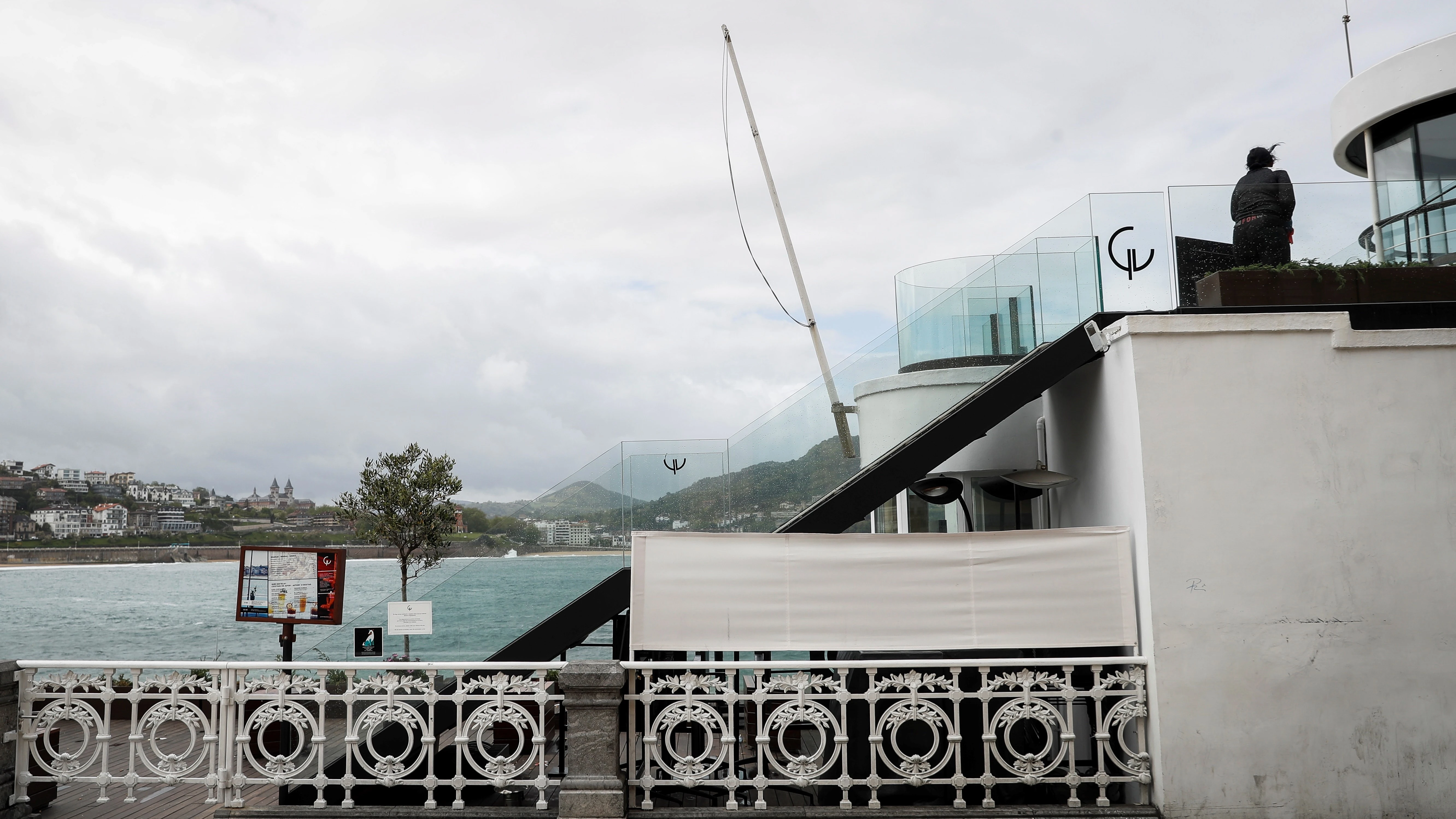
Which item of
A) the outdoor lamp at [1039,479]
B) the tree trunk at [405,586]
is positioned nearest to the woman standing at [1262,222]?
the outdoor lamp at [1039,479]

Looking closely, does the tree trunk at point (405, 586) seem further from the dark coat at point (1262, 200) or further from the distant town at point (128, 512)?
the distant town at point (128, 512)

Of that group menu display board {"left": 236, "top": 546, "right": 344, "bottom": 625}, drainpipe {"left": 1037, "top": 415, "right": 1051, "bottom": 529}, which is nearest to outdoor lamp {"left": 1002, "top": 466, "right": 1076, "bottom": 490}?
drainpipe {"left": 1037, "top": 415, "right": 1051, "bottom": 529}

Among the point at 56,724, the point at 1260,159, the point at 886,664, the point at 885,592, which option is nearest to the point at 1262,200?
the point at 1260,159

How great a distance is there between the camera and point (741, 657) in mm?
11461

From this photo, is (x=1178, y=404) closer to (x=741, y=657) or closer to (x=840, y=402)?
(x=840, y=402)

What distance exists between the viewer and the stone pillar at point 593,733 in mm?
5844

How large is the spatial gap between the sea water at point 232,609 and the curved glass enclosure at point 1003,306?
3291 mm

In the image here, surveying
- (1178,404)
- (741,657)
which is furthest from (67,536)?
(1178,404)

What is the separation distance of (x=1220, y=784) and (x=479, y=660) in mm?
5469

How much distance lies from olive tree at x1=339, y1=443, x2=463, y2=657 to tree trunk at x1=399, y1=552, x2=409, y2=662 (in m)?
0.03

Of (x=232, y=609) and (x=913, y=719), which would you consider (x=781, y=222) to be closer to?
(x=913, y=719)

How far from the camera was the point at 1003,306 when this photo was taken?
7336 mm

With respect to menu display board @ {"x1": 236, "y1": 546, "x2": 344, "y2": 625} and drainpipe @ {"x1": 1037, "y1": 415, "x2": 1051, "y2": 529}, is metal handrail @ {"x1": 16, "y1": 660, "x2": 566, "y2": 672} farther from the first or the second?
drainpipe @ {"x1": 1037, "y1": 415, "x2": 1051, "y2": 529}

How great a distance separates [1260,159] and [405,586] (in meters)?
10.4
